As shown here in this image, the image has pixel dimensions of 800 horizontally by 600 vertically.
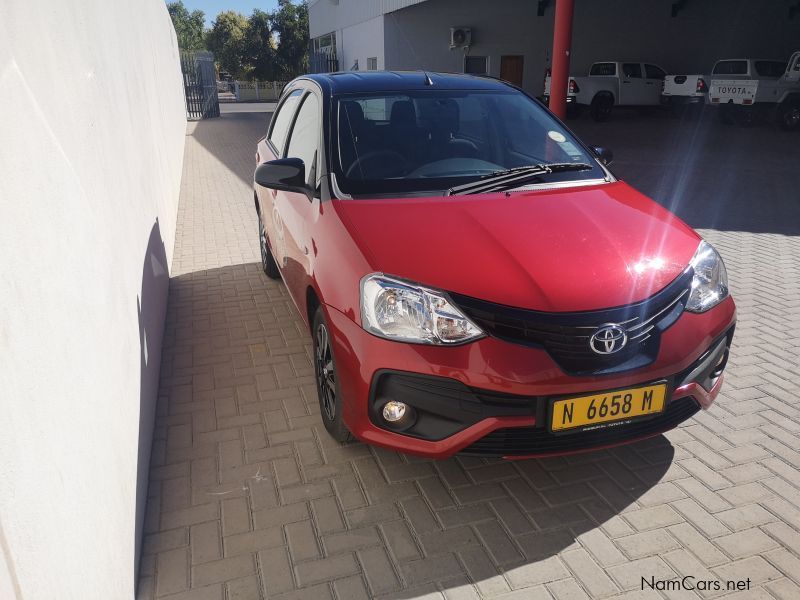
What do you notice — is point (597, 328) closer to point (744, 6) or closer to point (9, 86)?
point (9, 86)

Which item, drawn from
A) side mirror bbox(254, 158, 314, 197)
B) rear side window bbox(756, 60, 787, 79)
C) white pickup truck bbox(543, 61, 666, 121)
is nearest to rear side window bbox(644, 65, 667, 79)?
white pickup truck bbox(543, 61, 666, 121)

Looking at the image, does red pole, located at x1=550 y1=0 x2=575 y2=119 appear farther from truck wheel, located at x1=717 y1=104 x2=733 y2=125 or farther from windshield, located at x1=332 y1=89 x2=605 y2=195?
truck wheel, located at x1=717 y1=104 x2=733 y2=125

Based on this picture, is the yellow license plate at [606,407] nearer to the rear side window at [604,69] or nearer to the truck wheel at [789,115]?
the truck wheel at [789,115]

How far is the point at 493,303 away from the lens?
2373mm

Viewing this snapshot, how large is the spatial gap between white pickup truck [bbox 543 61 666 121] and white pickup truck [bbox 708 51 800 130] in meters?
2.44

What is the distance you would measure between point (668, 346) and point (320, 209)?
1.77 m

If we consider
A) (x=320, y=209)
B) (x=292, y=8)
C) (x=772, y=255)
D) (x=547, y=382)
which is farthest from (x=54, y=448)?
(x=292, y=8)

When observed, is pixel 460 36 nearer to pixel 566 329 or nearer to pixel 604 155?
pixel 604 155

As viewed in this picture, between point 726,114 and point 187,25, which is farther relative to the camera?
point 187,25

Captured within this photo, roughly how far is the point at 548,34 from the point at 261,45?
37.9 m

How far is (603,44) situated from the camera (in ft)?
73.1

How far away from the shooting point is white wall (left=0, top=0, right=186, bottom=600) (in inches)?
52.5

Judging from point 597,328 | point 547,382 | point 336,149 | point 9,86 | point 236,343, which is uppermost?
point 9,86

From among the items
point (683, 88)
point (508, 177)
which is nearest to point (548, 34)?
point (683, 88)
